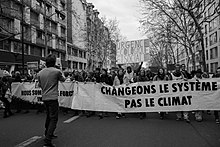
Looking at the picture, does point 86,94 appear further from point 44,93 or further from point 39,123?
point 44,93

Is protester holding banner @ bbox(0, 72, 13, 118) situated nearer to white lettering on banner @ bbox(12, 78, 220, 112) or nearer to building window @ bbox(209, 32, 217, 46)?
white lettering on banner @ bbox(12, 78, 220, 112)

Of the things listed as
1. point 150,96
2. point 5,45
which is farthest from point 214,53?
point 150,96

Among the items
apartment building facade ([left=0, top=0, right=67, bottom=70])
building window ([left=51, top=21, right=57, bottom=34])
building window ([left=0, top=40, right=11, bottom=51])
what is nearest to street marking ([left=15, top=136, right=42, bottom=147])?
apartment building facade ([left=0, top=0, right=67, bottom=70])

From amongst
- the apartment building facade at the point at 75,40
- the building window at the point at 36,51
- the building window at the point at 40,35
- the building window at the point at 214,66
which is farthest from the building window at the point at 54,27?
the building window at the point at 214,66

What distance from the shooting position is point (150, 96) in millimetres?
8008

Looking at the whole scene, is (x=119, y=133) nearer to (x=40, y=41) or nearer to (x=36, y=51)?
(x=36, y=51)

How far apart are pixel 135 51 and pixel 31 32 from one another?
1280 inches

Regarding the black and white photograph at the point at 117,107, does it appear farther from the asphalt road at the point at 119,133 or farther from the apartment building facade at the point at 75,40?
the apartment building facade at the point at 75,40

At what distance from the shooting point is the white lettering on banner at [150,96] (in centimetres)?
769

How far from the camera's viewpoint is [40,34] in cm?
4272

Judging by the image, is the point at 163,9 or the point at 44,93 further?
the point at 163,9

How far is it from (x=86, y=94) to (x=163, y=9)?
45.3 ft

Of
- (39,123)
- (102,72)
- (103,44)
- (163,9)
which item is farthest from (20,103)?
(103,44)

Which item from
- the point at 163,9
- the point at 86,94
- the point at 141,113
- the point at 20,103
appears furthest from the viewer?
the point at 163,9
